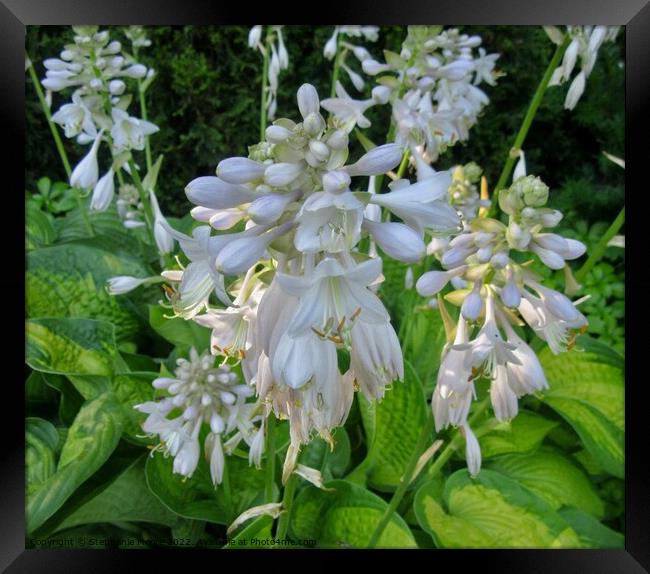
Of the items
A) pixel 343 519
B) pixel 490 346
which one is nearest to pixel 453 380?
pixel 490 346

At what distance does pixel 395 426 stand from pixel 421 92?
897 mm

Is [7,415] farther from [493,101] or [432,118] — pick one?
[493,101]

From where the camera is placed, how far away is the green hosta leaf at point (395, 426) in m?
1.79

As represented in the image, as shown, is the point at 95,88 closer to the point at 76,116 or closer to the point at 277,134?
the point at 76,116

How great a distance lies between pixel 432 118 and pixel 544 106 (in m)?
0.87

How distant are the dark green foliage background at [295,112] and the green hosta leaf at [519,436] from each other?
688 mm

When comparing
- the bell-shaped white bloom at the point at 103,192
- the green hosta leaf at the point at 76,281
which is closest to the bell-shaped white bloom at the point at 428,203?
the bell-shaped white bloom at the point at 103,192

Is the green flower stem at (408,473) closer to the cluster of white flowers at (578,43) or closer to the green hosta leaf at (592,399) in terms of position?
the green hosta leaf at (592,399)

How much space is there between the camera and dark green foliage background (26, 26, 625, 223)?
2.12 meters

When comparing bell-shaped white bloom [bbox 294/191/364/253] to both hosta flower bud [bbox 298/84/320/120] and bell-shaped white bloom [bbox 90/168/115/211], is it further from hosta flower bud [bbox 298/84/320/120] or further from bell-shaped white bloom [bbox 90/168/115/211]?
bell-shaped white bloom [bbox 90/168/115/211]

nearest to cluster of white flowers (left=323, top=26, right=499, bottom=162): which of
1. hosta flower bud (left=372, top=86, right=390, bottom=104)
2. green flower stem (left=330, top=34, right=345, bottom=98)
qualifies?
hosta flower bud (left=372, top=86, right=390, bottom=104)

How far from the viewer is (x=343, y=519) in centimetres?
166

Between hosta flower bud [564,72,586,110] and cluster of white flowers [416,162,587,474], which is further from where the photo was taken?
hosta flower bud [564,72,586,110]

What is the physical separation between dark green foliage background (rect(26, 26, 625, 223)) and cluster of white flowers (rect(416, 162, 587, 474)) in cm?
116
